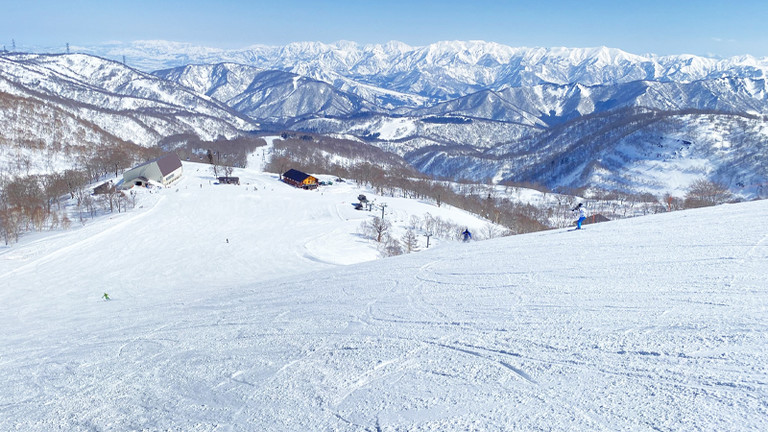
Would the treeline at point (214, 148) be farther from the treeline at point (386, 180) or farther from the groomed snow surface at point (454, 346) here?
the groomed snow surface at point (454, 346)

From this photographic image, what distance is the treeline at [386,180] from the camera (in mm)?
80125

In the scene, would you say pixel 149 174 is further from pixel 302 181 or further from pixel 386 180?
pixel 386 180

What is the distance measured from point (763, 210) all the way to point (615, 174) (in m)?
161

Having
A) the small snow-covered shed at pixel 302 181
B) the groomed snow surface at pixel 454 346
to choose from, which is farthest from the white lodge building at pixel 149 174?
the groomed snow surface at pixel 454 346

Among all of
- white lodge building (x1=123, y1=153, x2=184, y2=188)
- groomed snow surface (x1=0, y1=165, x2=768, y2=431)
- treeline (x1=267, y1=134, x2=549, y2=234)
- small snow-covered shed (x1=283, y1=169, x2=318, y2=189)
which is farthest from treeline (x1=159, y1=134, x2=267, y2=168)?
groomed snow surface (x1=0, y1=165, x2=768, y2=431)

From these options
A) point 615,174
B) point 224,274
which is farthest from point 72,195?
point 615,174

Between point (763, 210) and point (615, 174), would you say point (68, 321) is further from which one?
point (615, 174)

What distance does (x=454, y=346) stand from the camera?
23.1 ft

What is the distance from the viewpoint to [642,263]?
1060cm

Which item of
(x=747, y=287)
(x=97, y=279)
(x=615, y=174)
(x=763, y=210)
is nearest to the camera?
(x=747, y=287)

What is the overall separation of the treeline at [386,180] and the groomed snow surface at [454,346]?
42.8m

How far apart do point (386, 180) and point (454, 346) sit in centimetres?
9416

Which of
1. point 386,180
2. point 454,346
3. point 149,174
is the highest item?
point 149,174

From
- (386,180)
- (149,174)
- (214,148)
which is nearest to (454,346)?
(149,174)
